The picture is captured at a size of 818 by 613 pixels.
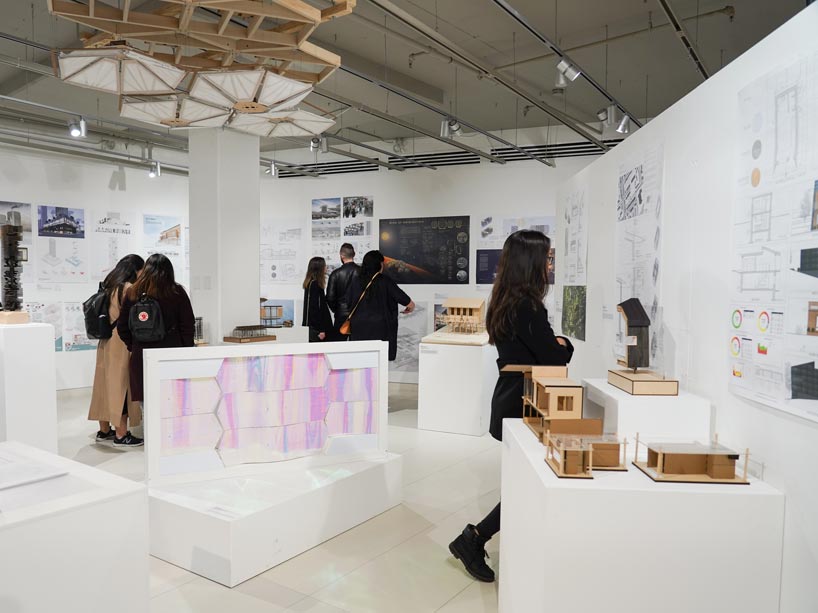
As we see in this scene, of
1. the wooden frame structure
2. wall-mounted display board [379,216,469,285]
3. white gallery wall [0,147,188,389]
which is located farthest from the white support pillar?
wall-mounted display board [379,216,469,285]

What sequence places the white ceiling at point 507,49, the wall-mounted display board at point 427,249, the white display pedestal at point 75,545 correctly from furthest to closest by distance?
1. the wall-mounted display board at point 427,249
2. the white ceiling at point 507,49
3. the white display pedestal at point 75,545

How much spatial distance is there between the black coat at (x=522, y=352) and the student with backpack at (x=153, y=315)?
315cm

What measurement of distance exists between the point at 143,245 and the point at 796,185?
31.3 feet

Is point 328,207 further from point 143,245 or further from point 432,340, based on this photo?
point 432,340

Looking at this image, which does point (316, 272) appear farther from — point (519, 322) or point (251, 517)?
point (519, 322)

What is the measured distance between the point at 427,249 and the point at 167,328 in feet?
17.1

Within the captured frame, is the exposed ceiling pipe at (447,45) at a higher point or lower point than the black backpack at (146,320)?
higher

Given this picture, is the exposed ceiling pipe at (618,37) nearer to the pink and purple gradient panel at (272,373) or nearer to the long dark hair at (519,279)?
the long dark hair at (519,279)

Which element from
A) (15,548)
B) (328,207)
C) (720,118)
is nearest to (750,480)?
(720,118)

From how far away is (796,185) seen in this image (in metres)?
1.87

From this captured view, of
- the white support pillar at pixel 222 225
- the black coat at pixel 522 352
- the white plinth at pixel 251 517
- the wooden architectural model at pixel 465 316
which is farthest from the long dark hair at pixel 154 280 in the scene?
the black coat at pixel 522 352

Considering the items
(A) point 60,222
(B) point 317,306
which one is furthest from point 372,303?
(A) point 60,222

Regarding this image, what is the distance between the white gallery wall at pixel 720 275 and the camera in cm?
179

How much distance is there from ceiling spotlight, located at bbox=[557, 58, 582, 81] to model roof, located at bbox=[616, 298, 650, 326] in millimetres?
3168
